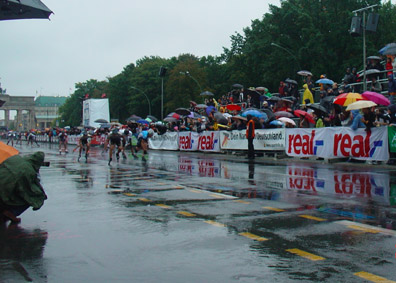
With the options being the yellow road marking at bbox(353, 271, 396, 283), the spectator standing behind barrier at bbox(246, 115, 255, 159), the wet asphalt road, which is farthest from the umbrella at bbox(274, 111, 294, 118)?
the yellow road marking at bbox(353, 271, 396, 283)

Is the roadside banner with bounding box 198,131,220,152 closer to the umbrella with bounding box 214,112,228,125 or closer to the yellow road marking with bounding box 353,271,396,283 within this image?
the umbrella with bounding box 214,112,228,125

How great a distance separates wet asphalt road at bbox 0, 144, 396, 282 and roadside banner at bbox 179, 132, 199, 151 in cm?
1855

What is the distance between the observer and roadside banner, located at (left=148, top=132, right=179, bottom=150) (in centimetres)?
3338

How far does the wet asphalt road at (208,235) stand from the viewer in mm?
4898

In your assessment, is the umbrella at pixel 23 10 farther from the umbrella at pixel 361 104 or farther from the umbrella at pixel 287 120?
the umbrella at pixel 287 120

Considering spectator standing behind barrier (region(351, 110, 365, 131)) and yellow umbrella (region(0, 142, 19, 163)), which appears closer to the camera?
yellow umbrella (region(0, 142, 19, 163))

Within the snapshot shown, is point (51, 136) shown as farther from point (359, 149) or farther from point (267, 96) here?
point (359, 149)

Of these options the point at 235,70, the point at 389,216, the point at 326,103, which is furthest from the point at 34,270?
the point at 235,70

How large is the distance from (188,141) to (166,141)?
13.3 ft

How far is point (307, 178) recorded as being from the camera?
44.4ft

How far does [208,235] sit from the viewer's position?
21.3 feet

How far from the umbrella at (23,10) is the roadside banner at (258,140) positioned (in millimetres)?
12045

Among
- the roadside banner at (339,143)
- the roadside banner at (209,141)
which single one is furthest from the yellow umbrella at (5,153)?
the roadside banner at (209,141)

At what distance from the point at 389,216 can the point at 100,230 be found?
A: 15.0 ft
